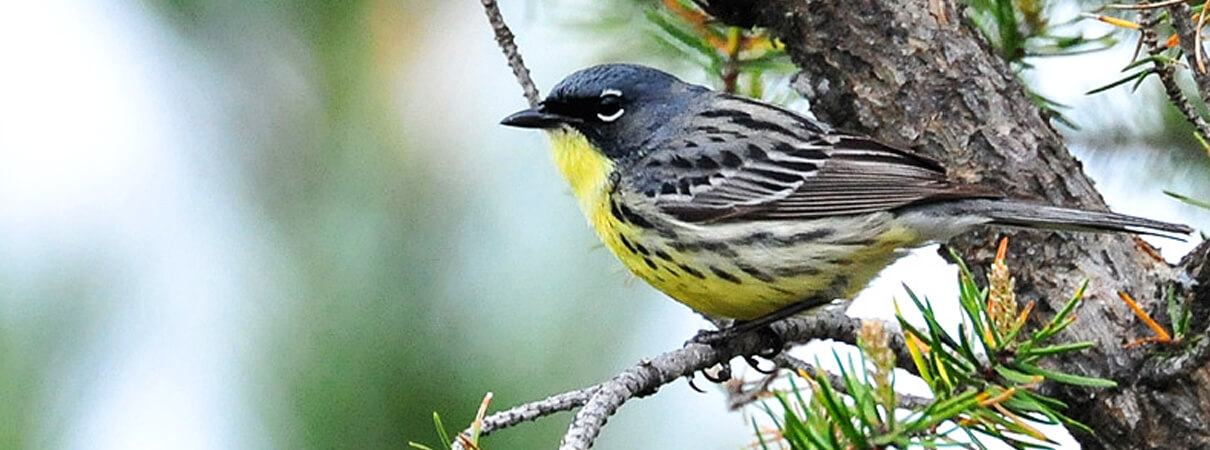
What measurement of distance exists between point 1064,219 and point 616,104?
4.25 ft

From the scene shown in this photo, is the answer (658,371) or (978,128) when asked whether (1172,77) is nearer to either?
(978,128)

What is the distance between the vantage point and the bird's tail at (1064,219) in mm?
2504

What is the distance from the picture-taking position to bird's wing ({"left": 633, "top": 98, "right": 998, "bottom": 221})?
128 inches

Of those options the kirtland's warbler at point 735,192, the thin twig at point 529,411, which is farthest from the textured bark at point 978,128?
the thin twig at point 529,411

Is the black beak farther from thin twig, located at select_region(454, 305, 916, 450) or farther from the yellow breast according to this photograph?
thin twig, located at select_region(454, 305, 916, 450)

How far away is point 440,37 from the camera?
4016 mm

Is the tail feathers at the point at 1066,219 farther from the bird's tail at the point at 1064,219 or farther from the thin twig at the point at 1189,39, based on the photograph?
the thin twig at the point at 1189,39

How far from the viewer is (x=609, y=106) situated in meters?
3.61

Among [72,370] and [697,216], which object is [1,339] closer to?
[72,370]

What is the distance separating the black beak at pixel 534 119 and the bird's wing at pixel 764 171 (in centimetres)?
23

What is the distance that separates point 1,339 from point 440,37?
4.51 ft

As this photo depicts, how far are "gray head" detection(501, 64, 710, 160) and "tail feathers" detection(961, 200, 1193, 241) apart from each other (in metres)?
1.00

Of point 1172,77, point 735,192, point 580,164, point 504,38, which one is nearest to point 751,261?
point 735,192

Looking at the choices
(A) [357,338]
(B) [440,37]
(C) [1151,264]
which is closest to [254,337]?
(A) [357,338]
